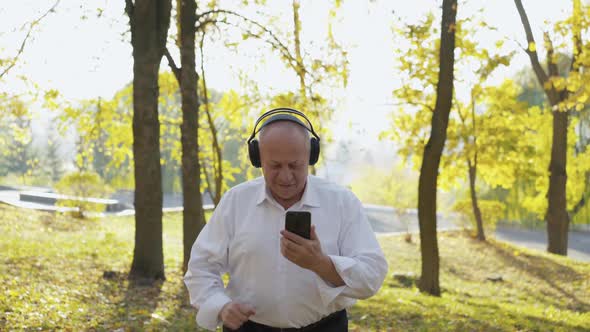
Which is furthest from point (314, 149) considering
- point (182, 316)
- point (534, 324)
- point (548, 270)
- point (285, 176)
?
point (548, 270)

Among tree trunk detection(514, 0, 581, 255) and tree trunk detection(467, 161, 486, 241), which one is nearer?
tree trunk detection(514, 0, 581, 255)

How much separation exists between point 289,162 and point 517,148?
22780mm

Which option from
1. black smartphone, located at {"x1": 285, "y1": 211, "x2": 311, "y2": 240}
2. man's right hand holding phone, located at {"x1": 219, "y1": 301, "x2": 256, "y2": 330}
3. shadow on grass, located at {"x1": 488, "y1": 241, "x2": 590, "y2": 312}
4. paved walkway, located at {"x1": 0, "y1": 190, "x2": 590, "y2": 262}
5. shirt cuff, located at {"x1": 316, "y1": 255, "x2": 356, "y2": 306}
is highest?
black smartphone, located at {"x1": 285, "y1": 211, "x2": 311, "y2": 240}

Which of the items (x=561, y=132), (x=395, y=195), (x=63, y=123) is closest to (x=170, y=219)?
(x=395, y=195)

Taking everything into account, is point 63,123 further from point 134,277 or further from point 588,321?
point 588,321

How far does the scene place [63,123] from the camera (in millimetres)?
15258

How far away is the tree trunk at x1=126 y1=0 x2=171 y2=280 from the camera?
31.1 feet

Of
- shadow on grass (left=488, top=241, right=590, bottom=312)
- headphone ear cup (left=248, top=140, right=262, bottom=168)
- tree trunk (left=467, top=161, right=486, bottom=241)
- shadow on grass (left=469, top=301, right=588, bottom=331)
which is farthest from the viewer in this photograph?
tree trunk (left=467, top=161, right=486, bottom=241)

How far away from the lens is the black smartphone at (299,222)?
223 cm

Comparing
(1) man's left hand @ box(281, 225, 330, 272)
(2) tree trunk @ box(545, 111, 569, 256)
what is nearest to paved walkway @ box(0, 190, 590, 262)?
(2) tree trunk @ box(545, 111, 569, 256)

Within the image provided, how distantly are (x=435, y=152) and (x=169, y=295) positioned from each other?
5296 mm

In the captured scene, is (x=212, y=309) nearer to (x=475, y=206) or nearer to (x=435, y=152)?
(x=435, y=152)

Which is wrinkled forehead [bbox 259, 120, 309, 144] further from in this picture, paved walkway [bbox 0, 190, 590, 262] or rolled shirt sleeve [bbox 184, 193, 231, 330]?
paved walkway [bbox 0, 190, 590, 262]

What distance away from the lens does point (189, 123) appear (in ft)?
32.6
